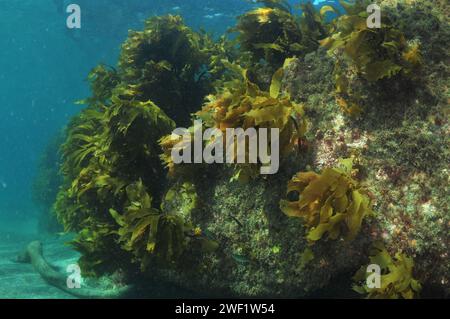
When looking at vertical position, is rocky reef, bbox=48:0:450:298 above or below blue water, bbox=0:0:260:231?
below

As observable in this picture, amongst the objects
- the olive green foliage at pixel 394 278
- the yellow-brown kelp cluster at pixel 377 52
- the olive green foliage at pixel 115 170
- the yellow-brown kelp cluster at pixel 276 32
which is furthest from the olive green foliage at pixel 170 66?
the olive green foliage at pixel 394 278

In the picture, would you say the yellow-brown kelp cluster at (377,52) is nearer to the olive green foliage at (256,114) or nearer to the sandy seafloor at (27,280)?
the olive green foliage at (256,114)

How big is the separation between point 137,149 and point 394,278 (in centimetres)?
388

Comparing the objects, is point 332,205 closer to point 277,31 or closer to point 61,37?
point 277,31

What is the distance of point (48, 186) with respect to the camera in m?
17.6

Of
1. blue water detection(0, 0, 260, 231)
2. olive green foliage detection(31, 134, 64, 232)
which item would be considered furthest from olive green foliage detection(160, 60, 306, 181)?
olive green foliage detection(31, 134, 64, 232)

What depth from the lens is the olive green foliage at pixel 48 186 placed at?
56.6 ft

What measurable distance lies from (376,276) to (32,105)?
5960 inches

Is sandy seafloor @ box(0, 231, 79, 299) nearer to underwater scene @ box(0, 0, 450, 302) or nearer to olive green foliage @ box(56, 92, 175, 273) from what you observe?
underwater scene @ box(0, 0, 450, 302)

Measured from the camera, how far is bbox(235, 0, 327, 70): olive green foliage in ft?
19.3

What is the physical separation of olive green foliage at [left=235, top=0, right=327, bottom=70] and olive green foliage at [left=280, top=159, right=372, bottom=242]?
2.72 m

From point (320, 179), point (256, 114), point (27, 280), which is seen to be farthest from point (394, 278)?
point (27, 280)

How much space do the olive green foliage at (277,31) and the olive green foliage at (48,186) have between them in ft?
43.5

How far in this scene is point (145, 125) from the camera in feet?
18.5
